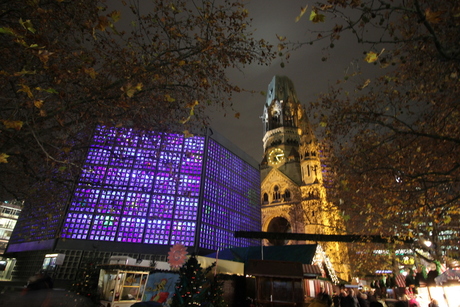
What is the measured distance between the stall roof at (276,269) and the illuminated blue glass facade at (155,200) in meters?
12.4

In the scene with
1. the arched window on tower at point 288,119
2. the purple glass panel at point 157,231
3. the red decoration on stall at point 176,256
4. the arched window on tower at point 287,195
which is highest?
the arched window on tower at point 288,119

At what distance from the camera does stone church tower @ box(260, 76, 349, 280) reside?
34.5 meters

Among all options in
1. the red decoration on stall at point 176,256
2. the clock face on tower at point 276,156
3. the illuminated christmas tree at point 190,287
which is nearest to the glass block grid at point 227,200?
the clock face on tower at point 276,156

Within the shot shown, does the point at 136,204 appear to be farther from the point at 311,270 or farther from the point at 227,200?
the point at 311,270

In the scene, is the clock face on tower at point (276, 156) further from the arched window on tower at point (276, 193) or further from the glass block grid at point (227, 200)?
the glass block grid at point (227, 200)

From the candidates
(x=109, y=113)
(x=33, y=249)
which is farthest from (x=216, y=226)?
(x=109, y=113)

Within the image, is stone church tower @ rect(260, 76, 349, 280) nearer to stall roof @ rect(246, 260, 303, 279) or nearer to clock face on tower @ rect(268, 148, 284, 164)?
clock face on tower @ rect(268, 148, 284, 164)

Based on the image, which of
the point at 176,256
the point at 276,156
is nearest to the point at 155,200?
the point at 176,256

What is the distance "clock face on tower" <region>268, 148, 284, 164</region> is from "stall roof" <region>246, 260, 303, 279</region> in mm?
34748

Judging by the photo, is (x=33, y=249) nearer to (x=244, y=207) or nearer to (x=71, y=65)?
(x=244, y=207)

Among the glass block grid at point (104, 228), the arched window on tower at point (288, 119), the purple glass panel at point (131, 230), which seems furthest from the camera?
the arched window on tower at point (288, 119)

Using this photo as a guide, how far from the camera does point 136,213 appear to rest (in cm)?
2536

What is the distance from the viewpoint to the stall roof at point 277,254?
50.1ft

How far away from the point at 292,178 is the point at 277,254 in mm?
27557
